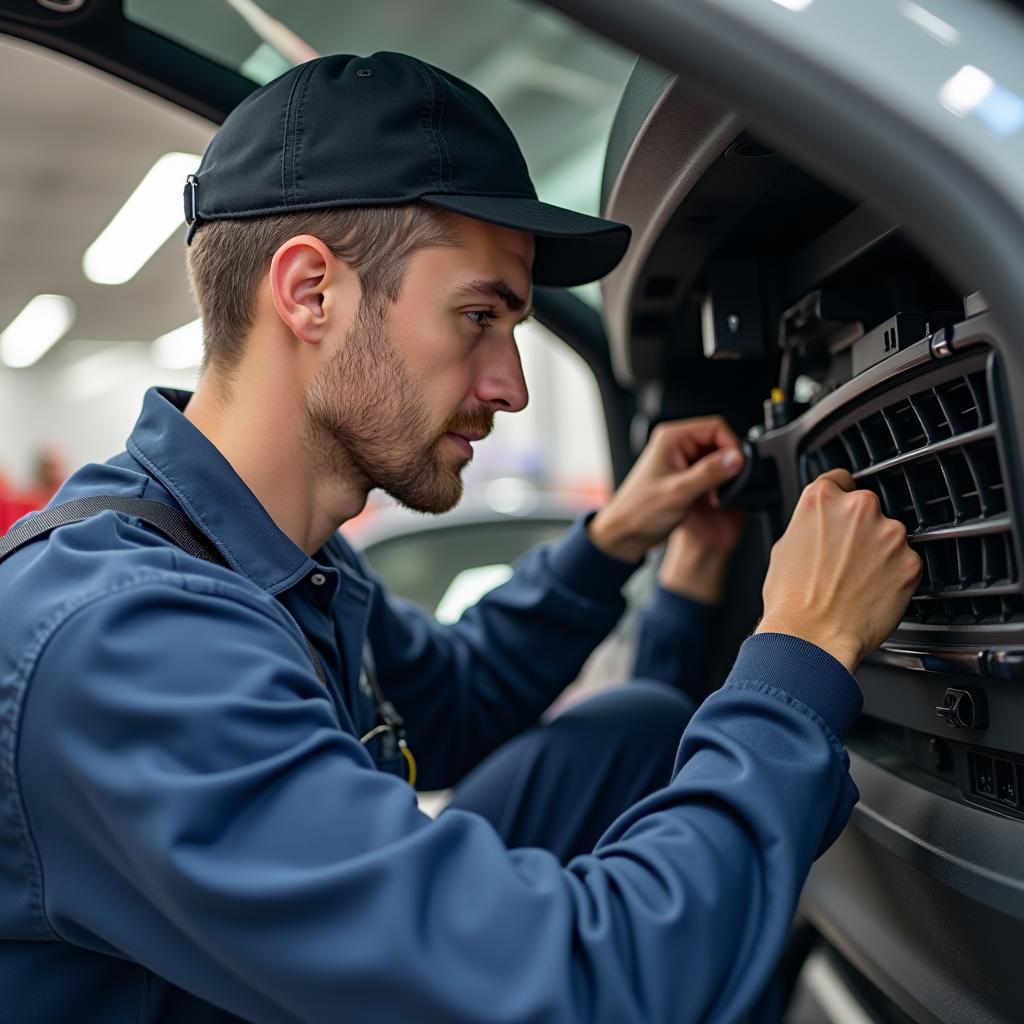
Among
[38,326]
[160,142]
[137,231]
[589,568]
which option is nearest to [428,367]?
[589,568]

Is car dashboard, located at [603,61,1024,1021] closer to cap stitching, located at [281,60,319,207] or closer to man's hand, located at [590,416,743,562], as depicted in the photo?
man's hand, located at [590,416,743,562]

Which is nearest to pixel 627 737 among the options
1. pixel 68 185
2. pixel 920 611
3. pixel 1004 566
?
pixel 920 611

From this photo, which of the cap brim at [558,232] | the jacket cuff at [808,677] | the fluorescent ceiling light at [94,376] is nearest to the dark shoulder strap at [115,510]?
the cap brim at [558,232]

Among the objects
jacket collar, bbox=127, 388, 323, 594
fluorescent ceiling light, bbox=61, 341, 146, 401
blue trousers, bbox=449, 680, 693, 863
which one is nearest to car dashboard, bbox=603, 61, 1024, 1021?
blue trousers, bbox=449, 680, 693, 863

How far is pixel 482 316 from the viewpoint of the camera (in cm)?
117

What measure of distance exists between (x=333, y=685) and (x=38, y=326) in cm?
393

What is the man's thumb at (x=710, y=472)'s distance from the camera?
4.79 ft

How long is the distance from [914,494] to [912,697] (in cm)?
20

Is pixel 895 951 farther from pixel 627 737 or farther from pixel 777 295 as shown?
pixel 777 295

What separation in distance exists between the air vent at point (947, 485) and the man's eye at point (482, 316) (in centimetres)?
36

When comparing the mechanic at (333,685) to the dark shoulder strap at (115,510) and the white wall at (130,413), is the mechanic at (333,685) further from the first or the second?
the white wall at (130,413)

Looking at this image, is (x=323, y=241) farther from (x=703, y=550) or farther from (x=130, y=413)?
(x=703, y=550)

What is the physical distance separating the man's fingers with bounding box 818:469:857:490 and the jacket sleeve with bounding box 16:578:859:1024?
0.76ft

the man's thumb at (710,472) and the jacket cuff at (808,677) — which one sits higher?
Answer: the man's thumb at (710,472)
